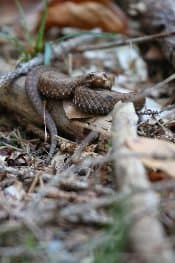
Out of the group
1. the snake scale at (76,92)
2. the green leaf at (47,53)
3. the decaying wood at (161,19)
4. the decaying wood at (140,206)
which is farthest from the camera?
the decaying wood at (161,19)

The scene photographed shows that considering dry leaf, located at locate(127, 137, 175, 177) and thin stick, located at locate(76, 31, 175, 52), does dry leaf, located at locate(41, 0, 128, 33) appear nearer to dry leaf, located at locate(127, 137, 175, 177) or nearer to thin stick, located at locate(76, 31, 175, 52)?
thin stick, located at locate(76, 31, 175, 52)

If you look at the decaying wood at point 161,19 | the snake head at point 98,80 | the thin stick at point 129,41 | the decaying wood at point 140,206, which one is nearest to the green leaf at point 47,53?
the thin stick at point 129,41

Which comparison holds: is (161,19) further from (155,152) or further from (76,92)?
(155,152)

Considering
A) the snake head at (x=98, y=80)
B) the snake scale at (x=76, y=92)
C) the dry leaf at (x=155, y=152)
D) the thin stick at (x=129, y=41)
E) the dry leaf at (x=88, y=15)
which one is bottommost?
the dry leaf at (x=155, y=152)

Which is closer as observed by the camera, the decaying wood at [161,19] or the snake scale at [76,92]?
the snake scale at [76,92]

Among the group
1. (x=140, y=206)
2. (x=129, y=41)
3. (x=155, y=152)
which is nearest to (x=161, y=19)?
(x=129, y=41)

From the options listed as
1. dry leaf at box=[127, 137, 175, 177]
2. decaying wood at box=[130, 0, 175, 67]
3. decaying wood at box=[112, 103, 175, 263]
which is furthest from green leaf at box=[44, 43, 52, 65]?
dry leaf at box=[127, 137, 175, 177]

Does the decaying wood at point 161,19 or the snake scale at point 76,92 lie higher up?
the decaying wood at point 161,19

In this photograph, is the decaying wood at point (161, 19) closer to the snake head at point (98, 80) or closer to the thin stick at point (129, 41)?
the thin stick at point (129, 41)
